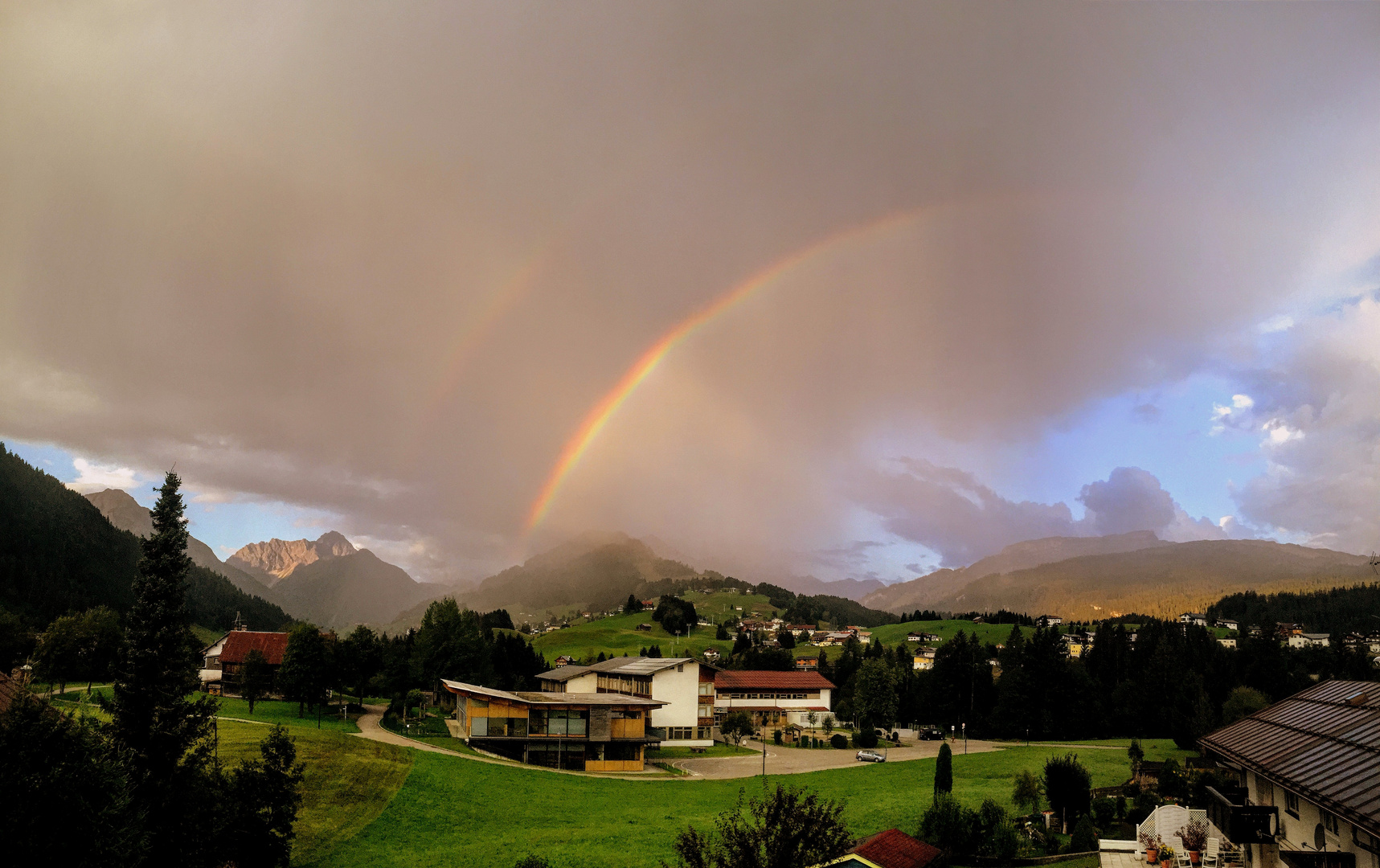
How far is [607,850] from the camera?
110ft

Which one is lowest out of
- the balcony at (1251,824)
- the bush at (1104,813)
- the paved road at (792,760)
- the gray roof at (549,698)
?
the paved road at (792,760)

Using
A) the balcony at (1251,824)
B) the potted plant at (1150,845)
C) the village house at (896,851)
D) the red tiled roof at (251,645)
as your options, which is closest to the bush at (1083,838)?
the potted plant at (1150,845)

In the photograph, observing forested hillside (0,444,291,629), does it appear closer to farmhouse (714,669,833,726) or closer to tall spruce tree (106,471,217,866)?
farmhouse (714,669,833,726)

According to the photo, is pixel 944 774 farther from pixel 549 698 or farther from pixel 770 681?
pixel 770 681

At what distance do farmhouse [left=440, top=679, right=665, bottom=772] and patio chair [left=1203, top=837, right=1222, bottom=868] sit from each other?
43.9 meters

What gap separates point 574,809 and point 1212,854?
29698mm

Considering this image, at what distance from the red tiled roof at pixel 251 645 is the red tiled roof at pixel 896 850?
68.5m

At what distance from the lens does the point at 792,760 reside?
234 feet

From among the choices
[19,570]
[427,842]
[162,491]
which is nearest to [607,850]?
[427,842]

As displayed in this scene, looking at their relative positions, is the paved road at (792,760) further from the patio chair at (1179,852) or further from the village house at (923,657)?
the village house at (923,657)

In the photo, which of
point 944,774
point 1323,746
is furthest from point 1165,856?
point 944,774

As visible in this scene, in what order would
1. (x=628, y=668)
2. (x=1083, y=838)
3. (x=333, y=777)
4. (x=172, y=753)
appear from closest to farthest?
(x=172, y=753)
(x=1083, y=838)
(x=333, y=777)
(x=628, y=668)

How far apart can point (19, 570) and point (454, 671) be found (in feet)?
438

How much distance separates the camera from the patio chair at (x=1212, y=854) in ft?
80.7
